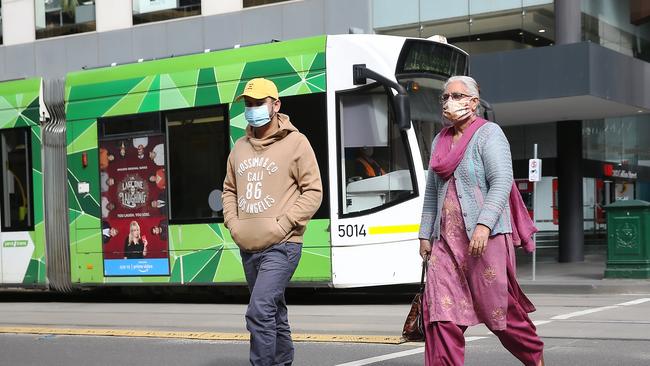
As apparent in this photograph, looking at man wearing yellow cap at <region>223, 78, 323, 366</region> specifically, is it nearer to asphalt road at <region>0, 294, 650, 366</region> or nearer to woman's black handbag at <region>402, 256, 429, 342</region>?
woman's black handbag at <region>402, 256, 429, 342</region>

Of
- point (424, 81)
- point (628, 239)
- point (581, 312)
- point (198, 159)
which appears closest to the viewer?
point (581, 312)

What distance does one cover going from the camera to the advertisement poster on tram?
12648 mm

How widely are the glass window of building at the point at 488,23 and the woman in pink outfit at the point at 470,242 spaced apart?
1619cm

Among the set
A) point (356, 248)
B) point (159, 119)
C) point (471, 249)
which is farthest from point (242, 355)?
point (159, 119)

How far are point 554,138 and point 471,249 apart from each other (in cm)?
2261

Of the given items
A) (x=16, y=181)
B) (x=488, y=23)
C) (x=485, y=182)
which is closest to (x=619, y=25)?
(x=488, y=23)

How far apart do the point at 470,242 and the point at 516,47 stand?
16.6m

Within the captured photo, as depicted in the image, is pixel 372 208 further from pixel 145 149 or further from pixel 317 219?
pixel 145 149

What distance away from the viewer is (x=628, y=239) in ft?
53.5

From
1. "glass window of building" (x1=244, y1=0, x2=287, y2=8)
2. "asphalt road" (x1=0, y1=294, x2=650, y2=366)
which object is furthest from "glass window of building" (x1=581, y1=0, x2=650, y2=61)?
"asphalt road" (x1=0, y1=294, x2=650, y2=366)

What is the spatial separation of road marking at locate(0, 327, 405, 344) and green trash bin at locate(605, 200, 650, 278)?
921 centimetres

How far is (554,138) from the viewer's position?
87.5 ft

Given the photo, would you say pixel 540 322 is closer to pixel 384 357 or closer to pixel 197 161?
pixel 384 357

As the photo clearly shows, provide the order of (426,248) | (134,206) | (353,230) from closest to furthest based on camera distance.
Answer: (426,248) < (353,230) < (134,206)
